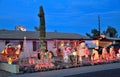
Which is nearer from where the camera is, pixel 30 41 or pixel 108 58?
pixel 108 58

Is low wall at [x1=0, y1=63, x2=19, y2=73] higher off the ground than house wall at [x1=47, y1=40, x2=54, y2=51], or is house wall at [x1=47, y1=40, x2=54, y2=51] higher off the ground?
house wall at [x1=47, y1=40, x2=54, y2=51]

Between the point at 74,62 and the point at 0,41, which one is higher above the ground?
the point at 0,41

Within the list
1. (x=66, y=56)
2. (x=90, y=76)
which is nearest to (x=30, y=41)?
(x=66, y=56)

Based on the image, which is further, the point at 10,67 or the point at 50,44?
the point at 50,44

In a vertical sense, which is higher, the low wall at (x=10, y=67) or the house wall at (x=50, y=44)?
the house wall at (x=50, y=44)

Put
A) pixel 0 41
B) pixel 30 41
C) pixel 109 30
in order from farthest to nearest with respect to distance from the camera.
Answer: pixel 109 30 → pixel 30 41 → pixel 0 41

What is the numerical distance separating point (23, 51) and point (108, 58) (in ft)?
46.2

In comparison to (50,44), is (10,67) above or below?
below

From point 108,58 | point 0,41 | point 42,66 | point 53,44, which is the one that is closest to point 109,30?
point 53,44

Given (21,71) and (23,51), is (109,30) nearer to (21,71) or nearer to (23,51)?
(23,51)

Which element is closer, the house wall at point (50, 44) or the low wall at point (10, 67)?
the low wall at point (10, 67)

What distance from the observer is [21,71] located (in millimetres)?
16828

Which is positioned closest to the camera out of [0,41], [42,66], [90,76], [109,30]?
[90,76]

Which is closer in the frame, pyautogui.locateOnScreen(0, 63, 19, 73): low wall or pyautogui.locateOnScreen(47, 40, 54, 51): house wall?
pyautogui.locateOnScreen(0, 63, 19, 73): low wall
